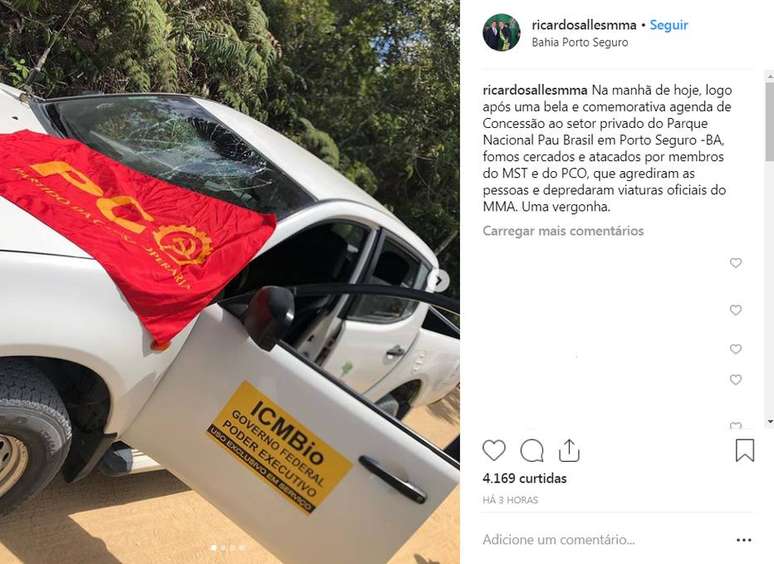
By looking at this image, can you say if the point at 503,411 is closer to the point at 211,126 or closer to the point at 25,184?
the point at 25,184

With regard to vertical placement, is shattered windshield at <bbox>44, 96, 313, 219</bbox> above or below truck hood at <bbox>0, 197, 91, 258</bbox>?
above

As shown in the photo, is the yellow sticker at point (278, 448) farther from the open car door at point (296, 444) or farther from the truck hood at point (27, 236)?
the truck hood at point (27, 236)

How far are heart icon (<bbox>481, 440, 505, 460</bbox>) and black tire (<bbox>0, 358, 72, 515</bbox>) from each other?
1.40 metres

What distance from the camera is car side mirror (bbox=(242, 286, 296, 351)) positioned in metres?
2.16

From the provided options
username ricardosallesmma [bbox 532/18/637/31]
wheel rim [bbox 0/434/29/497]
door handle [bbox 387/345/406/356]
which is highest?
username ricardosallesmma [bbox 532/18/637/31]

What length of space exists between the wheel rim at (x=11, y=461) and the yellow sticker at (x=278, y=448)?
0.61 m

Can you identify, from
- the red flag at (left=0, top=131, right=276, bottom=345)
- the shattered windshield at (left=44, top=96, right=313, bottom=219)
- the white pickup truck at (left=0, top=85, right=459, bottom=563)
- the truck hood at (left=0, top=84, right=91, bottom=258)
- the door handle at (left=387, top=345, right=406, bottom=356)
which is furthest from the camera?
the door handle at (left=387, top=345, right=406, bottom=356)

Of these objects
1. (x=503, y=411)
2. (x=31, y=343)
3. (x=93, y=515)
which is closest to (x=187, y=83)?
(x=93, y=515)

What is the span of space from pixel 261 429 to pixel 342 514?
1.37ft

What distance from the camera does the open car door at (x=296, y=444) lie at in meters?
2.30

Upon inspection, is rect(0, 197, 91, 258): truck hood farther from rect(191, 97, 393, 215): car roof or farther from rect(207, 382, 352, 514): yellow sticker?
rect(191, 97, 393, 215): car roof

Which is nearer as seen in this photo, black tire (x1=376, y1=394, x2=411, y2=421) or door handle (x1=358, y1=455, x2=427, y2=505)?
door handle (x1=358, y1=455, x2=427, y2=505)

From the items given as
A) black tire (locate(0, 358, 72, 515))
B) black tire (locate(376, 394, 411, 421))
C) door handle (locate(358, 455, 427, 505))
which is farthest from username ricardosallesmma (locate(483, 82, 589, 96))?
black tire (locate(376, 394, 411, 421))

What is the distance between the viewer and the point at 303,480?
2367mm
